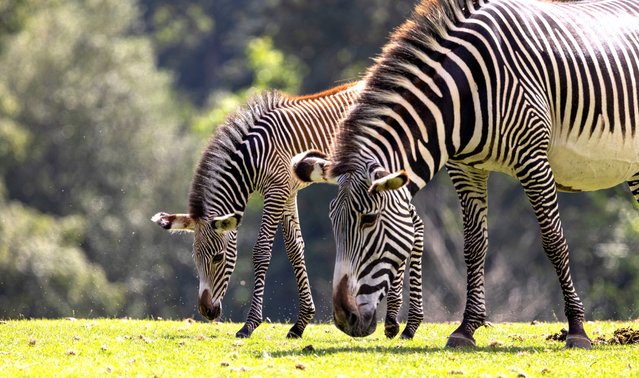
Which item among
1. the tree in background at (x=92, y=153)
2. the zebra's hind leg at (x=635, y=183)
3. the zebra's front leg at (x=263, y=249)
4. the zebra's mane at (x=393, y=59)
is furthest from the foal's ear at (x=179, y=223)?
the tree in background at (x=92, y=153)

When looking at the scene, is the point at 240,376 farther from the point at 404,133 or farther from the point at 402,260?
the point at 404,133

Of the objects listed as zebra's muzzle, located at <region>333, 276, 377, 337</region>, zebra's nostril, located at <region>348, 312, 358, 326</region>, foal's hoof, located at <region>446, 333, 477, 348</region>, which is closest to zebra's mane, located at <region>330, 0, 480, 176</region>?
zebra's muzzle, located at <region>333, 276, 377, 337</region>

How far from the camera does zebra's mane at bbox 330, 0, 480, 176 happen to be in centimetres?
1158

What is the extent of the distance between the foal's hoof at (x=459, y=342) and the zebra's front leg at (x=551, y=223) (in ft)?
3.36

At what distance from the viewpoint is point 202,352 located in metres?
12.7

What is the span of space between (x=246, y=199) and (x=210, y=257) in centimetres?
102

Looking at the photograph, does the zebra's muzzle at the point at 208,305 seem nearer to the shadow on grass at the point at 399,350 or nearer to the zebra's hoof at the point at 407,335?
the zebra's hoof at the point at 407,335

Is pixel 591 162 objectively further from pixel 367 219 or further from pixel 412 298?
pixel 367 219

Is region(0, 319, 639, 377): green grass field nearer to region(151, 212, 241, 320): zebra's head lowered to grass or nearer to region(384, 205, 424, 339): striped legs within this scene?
region(384, 205, 424, 339): striped legs

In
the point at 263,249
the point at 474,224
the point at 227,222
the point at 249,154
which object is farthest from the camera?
the point at 249,154

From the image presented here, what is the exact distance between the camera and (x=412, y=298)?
14.9 metres

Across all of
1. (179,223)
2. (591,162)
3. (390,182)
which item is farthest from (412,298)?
(390,182)

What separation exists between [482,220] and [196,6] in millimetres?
64988

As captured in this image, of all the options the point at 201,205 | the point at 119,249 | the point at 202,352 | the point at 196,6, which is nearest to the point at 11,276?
the point at 119,249
